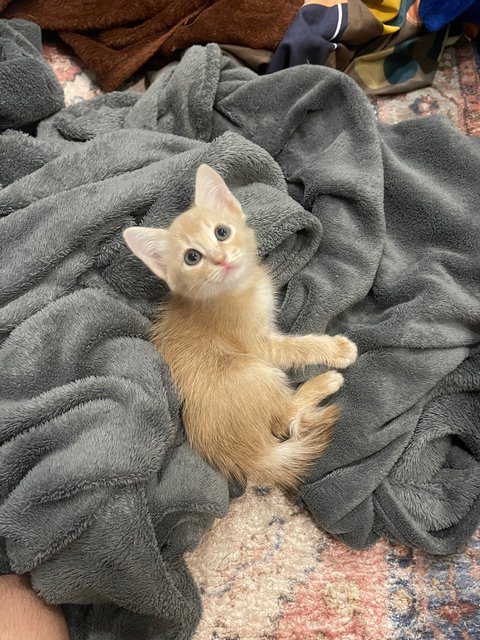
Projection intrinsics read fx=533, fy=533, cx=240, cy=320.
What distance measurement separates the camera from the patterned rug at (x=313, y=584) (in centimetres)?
96

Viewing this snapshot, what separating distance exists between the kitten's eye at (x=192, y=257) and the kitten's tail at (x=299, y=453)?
400 mm

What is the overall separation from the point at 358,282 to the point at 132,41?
103 centimetres

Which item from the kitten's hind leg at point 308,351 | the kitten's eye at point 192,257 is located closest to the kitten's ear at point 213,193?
the kitten's eye at point 192,257

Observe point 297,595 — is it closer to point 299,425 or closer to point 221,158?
point 299,425

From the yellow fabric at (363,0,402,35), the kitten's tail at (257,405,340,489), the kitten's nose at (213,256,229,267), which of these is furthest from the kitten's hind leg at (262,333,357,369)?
the yellow fabric at (363,0,402,35)

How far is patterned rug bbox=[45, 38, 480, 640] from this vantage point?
3.16ft

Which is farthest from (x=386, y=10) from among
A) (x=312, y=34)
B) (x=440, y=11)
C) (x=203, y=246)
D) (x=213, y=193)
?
(x=203, y=246)

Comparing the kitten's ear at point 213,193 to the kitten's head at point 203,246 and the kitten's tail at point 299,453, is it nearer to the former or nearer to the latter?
the kitten's head at point 203,246

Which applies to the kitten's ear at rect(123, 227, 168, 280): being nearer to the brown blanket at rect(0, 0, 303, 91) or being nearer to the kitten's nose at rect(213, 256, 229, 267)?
the kitten's nose at rect(213, 256, 229, 267)

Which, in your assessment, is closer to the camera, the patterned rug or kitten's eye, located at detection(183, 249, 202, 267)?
the patterned rug

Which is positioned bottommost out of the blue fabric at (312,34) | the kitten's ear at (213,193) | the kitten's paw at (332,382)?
the kitten's paw at (332,382)

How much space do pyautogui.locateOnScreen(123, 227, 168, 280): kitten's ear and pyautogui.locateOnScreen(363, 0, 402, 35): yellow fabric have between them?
98 centimetres

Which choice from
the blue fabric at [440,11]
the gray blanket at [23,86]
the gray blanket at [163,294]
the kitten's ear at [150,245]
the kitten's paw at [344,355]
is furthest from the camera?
the blue fabric at [440,11]

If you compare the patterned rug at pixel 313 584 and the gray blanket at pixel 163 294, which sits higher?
the gray blanket at pixel 163 294
